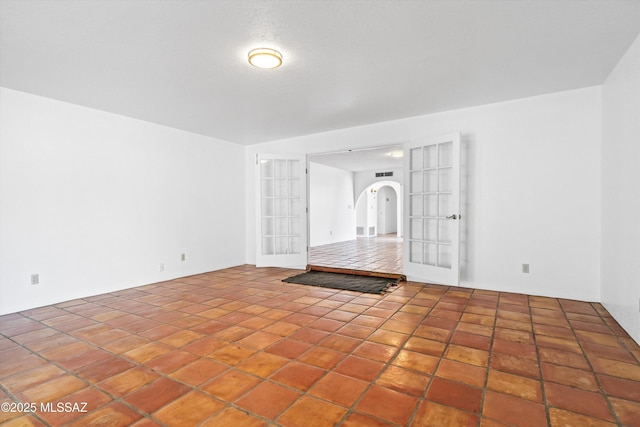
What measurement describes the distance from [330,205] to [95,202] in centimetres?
651

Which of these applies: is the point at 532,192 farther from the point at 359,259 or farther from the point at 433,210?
the point at 359,259

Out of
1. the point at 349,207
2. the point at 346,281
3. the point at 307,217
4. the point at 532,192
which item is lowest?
the point at 346,281

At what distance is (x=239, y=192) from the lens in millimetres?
6230

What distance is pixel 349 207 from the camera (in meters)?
10.8

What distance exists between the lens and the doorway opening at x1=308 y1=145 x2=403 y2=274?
277 inches

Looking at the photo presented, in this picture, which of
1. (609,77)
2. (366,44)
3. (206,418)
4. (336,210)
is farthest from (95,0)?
(336,210)

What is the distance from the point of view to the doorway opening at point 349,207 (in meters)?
7.02

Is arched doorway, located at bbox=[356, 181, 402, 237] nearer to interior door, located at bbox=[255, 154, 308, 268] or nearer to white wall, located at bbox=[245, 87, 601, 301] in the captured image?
interior door, located at bbox=[255, 154, 308, 268]

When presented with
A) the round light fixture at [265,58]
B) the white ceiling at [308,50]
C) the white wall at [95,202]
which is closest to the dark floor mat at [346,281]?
the white wall at [95,202]

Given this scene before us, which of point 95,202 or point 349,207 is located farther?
point 349,207

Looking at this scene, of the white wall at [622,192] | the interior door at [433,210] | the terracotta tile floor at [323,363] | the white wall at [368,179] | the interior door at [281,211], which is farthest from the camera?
the white wall at [368,179]

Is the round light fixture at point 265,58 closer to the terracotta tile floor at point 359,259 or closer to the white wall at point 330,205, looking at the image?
the terracotta tile floor at point 359,259

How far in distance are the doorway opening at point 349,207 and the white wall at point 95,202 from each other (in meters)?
2.48

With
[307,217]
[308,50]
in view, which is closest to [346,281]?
[307,217]
